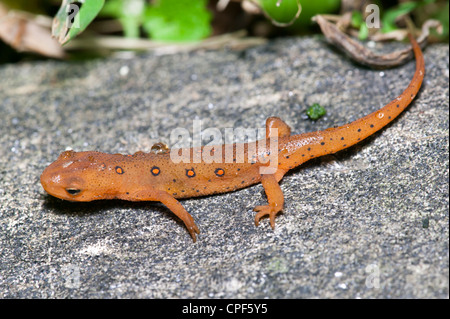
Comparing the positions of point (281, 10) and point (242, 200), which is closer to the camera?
point (242, 200)

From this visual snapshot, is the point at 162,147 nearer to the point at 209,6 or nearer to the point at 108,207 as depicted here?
the point at 108,207

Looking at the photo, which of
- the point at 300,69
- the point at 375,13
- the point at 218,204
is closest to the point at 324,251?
the point at 218,204

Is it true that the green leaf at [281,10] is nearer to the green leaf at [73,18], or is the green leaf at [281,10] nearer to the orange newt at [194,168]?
the orange newt at [194,168]

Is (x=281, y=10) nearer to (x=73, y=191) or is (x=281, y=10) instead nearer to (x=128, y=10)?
(x=128, y=10)

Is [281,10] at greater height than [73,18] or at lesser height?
greater

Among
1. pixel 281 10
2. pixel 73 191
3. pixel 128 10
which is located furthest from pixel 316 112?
pixel 128 10

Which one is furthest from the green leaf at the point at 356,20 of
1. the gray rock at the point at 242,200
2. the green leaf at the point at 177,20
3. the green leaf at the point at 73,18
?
the green leaf at the point at 73,18

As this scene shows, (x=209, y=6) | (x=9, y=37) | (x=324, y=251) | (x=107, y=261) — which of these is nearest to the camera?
(x=324, y=251)
